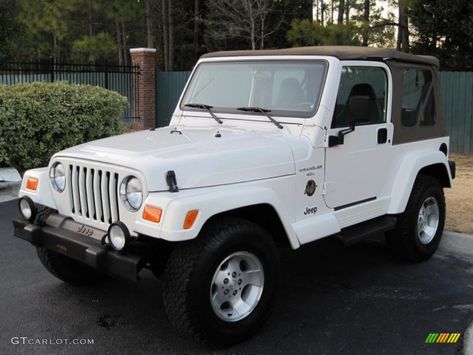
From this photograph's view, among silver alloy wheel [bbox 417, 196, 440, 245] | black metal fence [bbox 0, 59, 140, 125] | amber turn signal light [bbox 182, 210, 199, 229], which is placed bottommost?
silver alloy wheel [bbox 417, 196, 440, 245]

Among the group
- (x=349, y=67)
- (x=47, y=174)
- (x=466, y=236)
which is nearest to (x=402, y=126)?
(x=349, y=67)

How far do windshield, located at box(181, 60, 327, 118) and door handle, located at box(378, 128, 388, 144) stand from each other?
75 cm

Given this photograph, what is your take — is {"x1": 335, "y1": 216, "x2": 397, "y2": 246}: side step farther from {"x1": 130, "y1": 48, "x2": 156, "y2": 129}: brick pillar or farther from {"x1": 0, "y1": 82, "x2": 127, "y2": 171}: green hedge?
{"x1": 130, "y1": 48, "x2": 156, "y2": 129}: brick pillar

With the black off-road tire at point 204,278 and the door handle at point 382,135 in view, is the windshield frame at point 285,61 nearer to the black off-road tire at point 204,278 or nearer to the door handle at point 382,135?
the door handle at point 382,135

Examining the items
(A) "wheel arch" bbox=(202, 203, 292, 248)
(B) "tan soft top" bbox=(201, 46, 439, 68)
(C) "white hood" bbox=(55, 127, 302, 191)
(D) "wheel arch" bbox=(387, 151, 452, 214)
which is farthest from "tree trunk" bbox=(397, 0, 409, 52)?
(A) "wheel arch" bbox=(202, 203, 292, 248)

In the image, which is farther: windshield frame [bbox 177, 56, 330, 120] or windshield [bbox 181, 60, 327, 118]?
windshield [bbox 181, 60, 327, 118]

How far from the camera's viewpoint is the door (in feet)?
14.4

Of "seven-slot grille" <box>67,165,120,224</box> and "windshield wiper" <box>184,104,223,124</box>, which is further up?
"windshield wiper" <box>184,104,223,124</box>

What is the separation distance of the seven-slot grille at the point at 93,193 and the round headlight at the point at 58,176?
0.09m

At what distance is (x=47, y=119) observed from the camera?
941 cm

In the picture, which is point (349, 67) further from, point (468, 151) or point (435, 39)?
point (435, 39)

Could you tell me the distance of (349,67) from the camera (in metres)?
4.58

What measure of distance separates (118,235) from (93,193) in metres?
0.50

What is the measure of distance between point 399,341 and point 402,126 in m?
Result: 2.02
